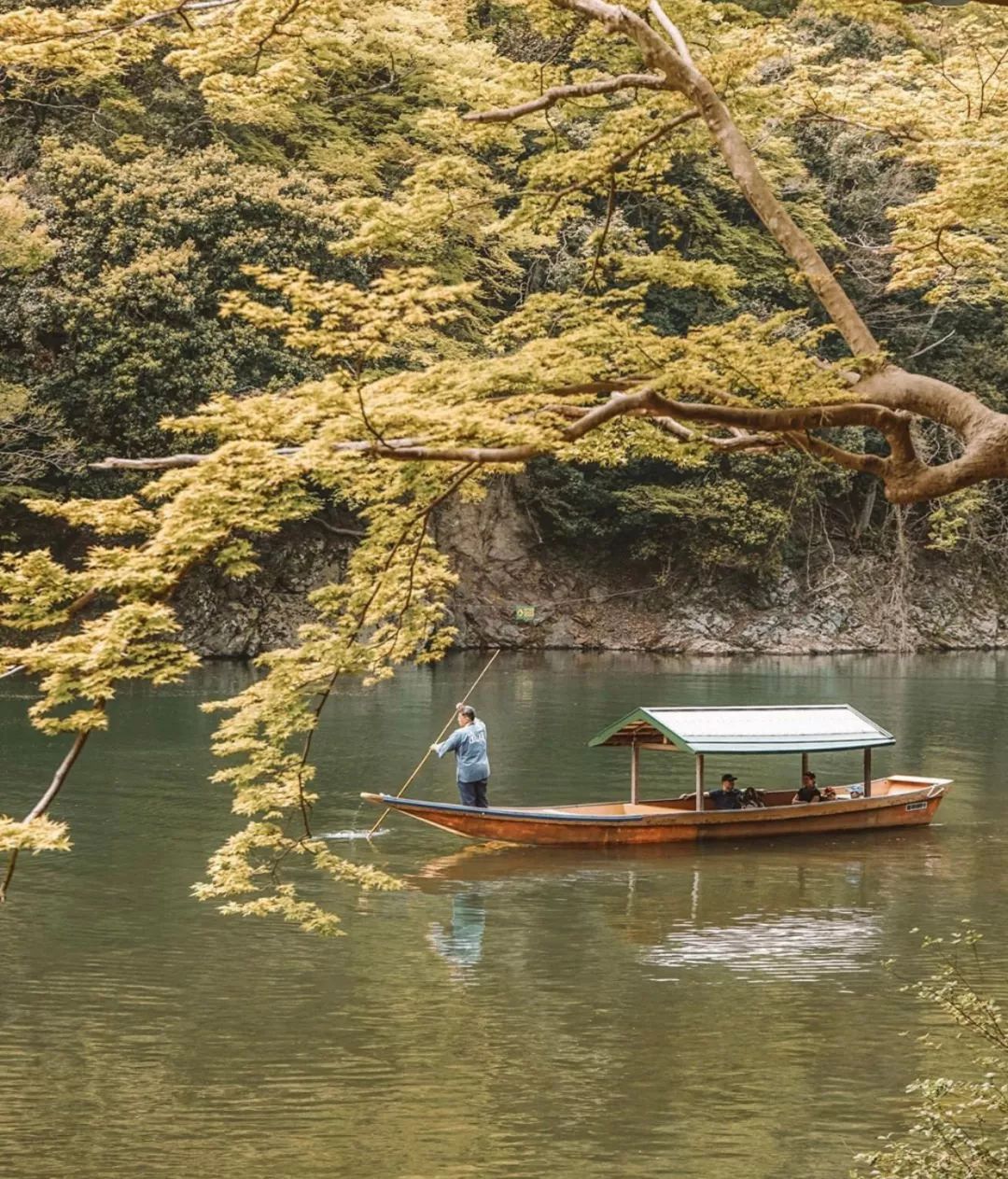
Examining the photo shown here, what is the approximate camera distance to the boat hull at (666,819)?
17.5 m

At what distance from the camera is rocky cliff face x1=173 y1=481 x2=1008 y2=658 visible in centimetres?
4116

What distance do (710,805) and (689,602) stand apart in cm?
2394

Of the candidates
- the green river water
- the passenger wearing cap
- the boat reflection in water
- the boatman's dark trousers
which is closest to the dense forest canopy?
the green river water

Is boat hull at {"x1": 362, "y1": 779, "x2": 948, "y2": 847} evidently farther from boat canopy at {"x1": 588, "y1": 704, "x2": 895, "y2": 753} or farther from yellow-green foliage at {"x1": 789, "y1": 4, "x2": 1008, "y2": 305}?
yellow-green foliage at {"x1": 789, "y1": 4, "x2": 1008, "y2": 305}

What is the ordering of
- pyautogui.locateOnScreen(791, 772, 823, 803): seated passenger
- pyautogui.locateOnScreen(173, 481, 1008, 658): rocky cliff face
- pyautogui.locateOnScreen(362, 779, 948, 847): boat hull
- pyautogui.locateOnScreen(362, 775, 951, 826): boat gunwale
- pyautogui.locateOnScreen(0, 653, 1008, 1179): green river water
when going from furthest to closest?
pyautogui.locateOnScreen(173, 481, 1008, 658): rocky cliff face → pyautogui.locateOnScreen(791, 772, 823, 803): seated passenger → pyautogui.locateOnScreen(362, 779, 948, 847): boat hull → pyautogui.locateOnScreen(362, 775, 951, 826): boat gunwale → pyautogui.locateOnScreen(0, 653, 1008, 1179): green river water

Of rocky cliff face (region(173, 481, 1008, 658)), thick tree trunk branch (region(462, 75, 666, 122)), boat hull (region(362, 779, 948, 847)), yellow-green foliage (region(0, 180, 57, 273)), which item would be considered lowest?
boat hull (region(362, 779, 948, 847))

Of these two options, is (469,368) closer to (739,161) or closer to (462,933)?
(739,161)

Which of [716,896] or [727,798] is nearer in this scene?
[716,896]

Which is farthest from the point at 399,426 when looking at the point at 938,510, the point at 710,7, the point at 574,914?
the point at 938,510

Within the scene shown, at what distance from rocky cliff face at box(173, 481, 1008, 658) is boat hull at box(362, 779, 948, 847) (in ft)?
66.5

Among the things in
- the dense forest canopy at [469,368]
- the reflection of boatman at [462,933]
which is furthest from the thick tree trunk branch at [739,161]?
the reflection of boatman at [462,933]

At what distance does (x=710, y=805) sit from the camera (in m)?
19.4

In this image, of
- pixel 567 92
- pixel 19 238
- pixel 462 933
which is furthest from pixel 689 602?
pixel 567 92

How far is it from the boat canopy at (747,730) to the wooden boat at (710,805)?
13 mm
